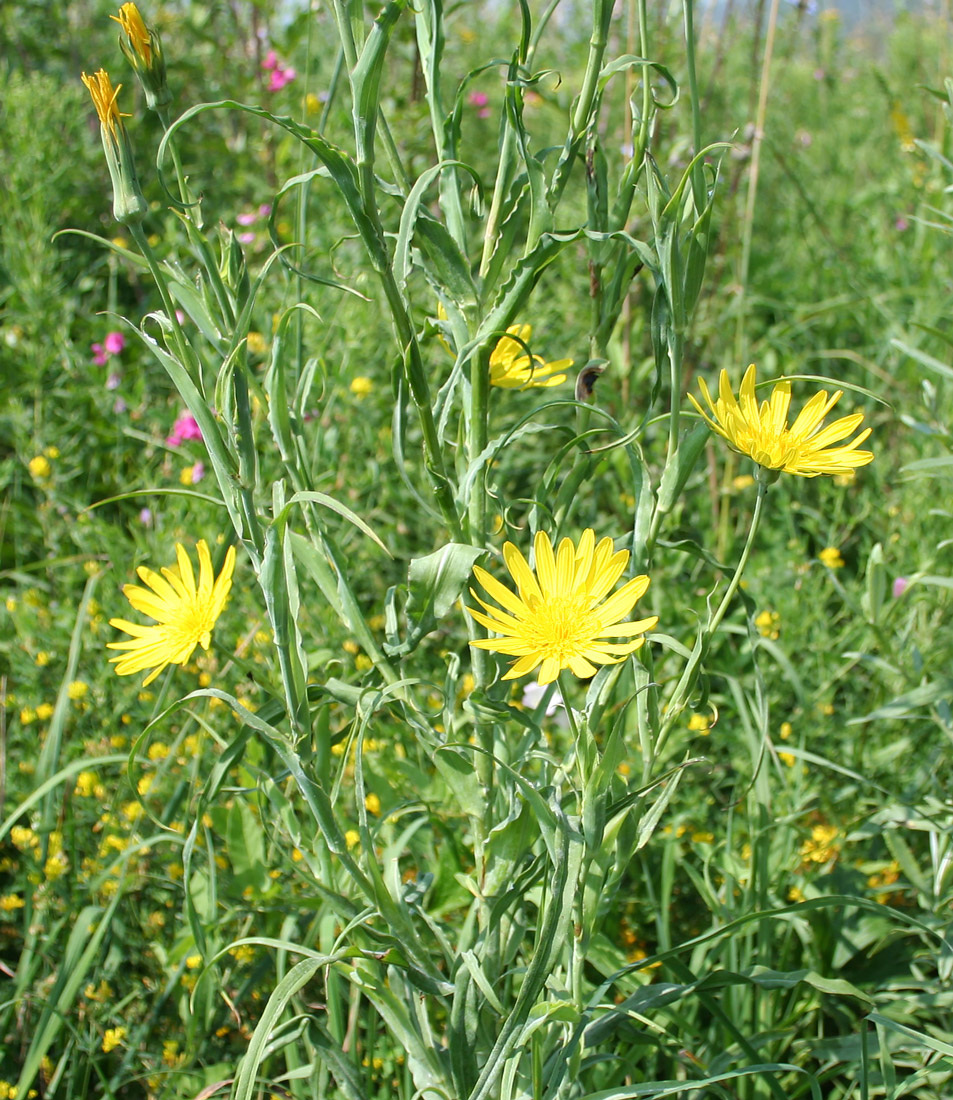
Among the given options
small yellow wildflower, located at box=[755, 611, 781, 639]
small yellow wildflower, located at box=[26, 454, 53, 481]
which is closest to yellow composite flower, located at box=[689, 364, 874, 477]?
small yellow wildflower, located at box=[755, 611, 781, 639]

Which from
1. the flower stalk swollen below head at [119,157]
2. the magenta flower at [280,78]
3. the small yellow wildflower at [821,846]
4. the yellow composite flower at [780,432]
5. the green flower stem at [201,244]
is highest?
the magenta flower at [280,78]

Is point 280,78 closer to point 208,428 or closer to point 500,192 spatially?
point 500,192

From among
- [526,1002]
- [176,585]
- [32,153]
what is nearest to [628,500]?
[176,585]

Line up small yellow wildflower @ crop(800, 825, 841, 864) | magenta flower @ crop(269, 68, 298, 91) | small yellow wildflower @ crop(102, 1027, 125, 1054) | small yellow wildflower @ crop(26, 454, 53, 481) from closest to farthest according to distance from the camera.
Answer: small yellow wildflower @ crop(102, 1027, 125, 1054)
small yellow wildflower @ crop(800, 825, 841, 864)
small yellow wildflower @ crop(26, 454, 53, 481)
magenta flower @ crop(269, 68, 298, 91)

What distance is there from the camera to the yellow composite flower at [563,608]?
82 cm

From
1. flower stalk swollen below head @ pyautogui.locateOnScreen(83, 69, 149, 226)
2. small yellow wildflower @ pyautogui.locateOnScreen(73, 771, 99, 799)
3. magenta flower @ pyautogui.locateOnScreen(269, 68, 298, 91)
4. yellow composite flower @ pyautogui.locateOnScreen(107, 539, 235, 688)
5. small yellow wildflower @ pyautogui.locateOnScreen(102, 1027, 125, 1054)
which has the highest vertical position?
magenta flower @ pyautogui.locateOnScreen(269, 68, 298, 91)

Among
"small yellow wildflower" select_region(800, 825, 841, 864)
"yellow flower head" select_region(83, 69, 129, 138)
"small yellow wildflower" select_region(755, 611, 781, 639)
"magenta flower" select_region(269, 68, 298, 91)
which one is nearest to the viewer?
"yellow flower head" select_region(83, 69, 129, 138)

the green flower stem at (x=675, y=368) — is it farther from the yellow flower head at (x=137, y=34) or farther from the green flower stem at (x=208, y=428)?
the yellow flower head at (x=137, y=34)

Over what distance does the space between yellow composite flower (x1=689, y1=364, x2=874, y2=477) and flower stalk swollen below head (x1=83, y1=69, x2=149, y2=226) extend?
524 millimetres

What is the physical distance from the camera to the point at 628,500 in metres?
1.79

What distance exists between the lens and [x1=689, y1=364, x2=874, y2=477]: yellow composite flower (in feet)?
2.91

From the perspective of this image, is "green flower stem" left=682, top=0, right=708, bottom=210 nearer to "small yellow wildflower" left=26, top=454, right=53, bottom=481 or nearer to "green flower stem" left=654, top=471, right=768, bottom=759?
"green flower stem" left=654, top=471, right=768, bottom=759

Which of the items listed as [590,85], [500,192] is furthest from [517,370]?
[590,85]

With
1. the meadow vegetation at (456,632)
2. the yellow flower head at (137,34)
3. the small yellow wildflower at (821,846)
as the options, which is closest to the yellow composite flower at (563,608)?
the meadow vegetation at (456,632)
